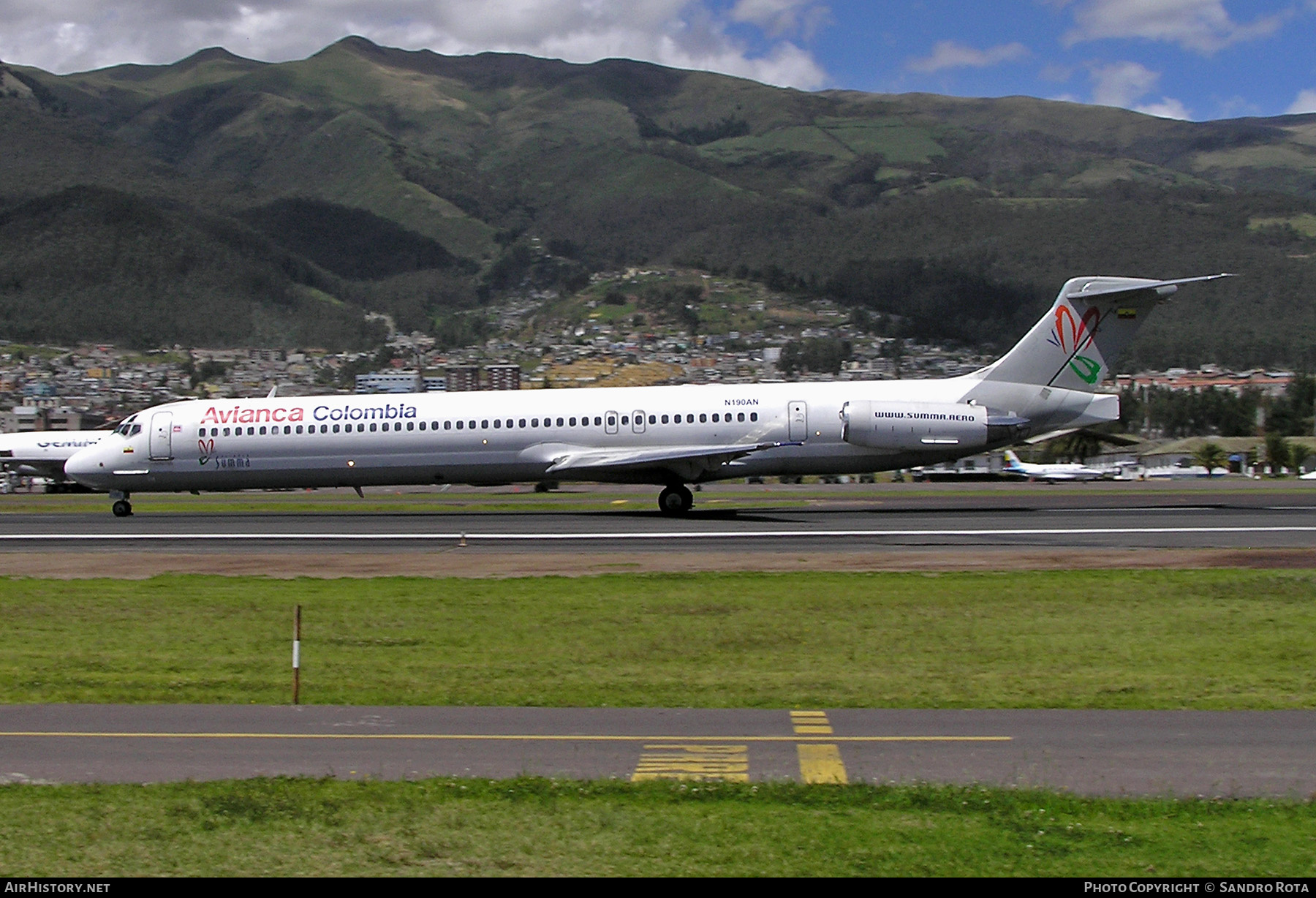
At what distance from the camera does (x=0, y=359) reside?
145625mm

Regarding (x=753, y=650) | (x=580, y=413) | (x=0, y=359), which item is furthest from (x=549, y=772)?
(x=0, y=359)

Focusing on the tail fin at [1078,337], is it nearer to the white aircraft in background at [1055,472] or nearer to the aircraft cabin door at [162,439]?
the aircraft cabin door at [162,439]

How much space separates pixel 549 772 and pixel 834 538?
2170 centimetres

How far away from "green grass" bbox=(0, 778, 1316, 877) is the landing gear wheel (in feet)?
96.3

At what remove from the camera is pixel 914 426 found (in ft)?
132

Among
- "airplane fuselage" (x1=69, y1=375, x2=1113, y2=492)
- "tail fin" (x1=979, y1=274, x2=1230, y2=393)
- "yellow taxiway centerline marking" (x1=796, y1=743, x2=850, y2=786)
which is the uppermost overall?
"tail fin" (x1=979, y1=274, x2=1230, y2=393)

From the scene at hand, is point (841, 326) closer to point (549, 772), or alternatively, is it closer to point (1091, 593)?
point (1091, 593)

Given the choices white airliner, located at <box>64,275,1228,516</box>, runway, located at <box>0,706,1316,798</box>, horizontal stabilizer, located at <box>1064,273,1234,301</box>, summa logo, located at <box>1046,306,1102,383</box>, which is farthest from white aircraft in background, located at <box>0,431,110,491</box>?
runway, located at <box>0,706,1316,798</box>

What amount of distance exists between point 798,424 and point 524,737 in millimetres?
28317

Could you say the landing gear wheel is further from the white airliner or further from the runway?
the runway

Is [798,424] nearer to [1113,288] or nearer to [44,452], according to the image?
[1113,288]

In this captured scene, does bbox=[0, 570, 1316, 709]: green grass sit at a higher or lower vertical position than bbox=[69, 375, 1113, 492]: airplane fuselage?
lower

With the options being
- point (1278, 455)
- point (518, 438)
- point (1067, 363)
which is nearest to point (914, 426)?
point (1067, 363)

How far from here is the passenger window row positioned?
40438mm
